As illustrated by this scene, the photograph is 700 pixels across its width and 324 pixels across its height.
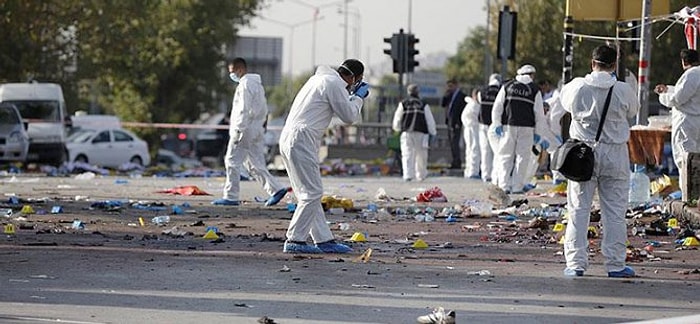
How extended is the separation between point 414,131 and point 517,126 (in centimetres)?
593

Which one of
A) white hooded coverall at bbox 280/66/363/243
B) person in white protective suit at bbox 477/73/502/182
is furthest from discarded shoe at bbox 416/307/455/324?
person in white protective suit at bbox 477/73/502/182

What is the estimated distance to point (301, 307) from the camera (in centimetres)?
1142

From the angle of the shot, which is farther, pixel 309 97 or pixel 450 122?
pixel 450 122

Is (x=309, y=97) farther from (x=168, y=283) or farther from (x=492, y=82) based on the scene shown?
(x=492, y=82)

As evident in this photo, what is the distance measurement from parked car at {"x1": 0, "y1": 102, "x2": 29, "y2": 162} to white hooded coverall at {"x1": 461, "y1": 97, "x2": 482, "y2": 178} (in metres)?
13.1

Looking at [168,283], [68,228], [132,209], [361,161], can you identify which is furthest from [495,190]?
[361,161]

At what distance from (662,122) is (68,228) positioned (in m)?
9.03

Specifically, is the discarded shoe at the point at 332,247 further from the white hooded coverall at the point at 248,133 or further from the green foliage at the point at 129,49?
the green foliage at the point at 129,49

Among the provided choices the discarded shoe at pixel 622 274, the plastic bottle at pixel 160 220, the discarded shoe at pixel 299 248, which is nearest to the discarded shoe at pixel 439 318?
the discarded shoe at pixel 622 274

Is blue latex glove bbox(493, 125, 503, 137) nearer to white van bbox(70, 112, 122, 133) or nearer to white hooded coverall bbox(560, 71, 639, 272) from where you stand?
white hooded coverall bbox(560, 71, 639, 272)

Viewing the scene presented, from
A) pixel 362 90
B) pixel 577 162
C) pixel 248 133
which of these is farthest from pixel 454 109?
pixel 577 162

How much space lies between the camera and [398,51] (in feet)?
136

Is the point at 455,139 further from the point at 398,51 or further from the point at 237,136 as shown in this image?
the point at 237,136

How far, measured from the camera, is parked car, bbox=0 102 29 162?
4081cm
